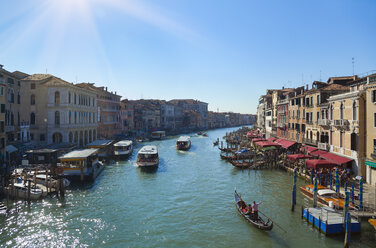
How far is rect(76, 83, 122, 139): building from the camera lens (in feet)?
176

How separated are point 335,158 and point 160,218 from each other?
16.2m

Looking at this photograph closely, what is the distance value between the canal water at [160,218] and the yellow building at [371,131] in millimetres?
5425

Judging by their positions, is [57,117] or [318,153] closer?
[318,153]

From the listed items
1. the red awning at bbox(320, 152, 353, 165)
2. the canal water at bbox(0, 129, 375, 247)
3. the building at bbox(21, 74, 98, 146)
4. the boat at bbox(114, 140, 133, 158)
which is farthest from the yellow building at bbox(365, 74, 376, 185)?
the building at bbox(21, 74, 98, 146)

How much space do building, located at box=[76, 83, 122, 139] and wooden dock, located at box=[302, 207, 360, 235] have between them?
1742 inches

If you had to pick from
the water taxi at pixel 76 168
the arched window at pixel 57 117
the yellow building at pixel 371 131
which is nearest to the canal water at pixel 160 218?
the water taxi at pixel 76 168

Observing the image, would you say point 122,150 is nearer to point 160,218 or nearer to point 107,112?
point 107,112

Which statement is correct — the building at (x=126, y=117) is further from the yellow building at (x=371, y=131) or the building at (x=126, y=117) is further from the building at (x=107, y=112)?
the yellow building at (x=371, y=131)

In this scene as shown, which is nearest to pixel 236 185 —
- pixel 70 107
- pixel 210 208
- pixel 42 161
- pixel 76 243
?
pixel 210 208

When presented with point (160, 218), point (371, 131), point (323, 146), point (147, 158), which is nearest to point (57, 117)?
point (147, 158)

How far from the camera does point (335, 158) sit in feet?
76.0

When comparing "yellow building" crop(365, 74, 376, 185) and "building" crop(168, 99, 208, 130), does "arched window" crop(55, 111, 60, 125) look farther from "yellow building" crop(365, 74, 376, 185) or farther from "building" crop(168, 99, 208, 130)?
"building" crop(168, 99, 208, 130)

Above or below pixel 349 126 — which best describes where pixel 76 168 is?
below

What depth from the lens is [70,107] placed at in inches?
1479
